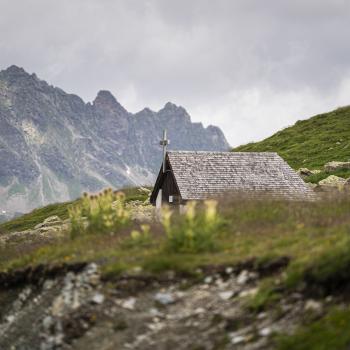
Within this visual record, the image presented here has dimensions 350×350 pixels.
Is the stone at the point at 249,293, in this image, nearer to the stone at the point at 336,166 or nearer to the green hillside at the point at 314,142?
the stone at the point at 336,166

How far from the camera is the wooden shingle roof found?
36812 millimetres

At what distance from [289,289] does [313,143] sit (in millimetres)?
59689

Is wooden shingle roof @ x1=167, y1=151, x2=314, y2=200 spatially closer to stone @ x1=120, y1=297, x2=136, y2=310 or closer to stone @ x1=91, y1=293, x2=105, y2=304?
stone @ x1=91, y1=293, x2=105, y2=304

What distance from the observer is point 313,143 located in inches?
2835

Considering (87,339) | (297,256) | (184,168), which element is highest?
(184,168)

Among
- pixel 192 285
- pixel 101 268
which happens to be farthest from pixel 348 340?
pixel 101 268

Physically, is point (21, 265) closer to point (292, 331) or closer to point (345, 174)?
point (292, 331)

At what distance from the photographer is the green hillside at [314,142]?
6375cm

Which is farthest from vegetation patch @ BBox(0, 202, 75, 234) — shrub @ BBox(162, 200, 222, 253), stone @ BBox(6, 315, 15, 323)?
shrub @ BBox(162, 200, 222, 253)

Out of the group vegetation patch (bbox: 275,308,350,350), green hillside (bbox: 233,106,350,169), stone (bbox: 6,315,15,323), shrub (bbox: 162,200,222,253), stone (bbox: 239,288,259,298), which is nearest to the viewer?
vegetation patch (bbox: 275,308,350,350)

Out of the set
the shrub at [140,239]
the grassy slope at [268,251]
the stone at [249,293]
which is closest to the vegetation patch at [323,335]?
the grassy slope at [268,251]

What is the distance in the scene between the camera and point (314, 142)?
7238 cm

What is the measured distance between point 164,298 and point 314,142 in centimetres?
5949

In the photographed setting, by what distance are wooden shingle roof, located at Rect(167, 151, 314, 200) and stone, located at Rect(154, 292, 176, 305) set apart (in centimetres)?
2029
